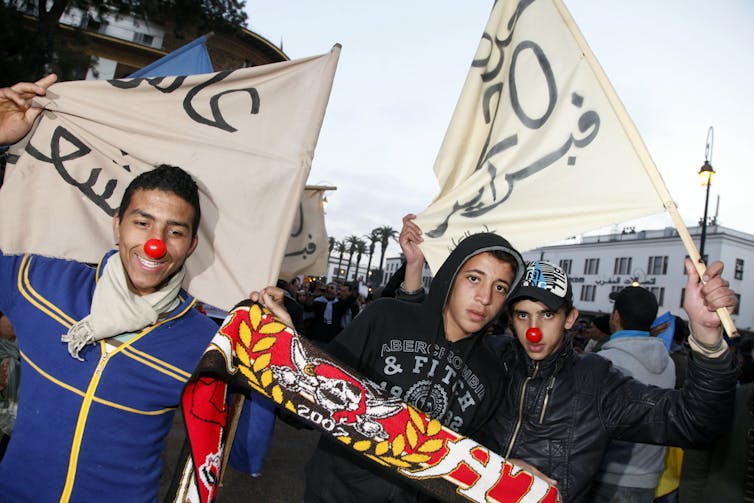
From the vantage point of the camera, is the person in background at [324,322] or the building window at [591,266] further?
the building window at [591,266]

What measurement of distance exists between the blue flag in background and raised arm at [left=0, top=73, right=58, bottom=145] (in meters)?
3.24

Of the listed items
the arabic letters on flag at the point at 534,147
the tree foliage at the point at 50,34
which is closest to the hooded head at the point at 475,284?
the arabic letters on flag at the point at 534,147

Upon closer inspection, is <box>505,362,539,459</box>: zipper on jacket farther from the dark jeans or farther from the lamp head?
the lamp head

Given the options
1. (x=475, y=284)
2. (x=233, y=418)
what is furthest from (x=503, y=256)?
(x=233, y=418)

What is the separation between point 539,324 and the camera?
2580 mm

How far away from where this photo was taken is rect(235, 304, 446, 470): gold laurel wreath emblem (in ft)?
6.09

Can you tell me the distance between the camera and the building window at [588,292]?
62559 mm

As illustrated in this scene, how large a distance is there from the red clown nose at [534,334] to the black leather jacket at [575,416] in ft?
0.46

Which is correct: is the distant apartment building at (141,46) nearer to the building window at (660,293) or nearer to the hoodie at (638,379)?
the hoodie at (638,379)

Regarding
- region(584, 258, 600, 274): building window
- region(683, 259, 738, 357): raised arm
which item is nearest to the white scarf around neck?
region(683, 259, 738, 357): raised arm

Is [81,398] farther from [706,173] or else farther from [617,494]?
[706,173]

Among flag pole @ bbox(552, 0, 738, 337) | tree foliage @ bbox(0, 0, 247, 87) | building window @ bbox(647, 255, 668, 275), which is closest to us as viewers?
flag pole @ bbox(552, 0, 738, 337)

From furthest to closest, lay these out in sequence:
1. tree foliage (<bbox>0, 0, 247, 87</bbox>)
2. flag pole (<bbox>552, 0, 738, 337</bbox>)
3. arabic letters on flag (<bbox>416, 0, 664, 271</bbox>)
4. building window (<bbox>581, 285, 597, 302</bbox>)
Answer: building window (<bbox>581, 285, 597, 302</bbox>) → tree foliage (<bbox>0, 0, 247, 87</bbox>) → arabic letters on flag (<bbox>416, 0, 664, 271</bbox>) → flag pole (<bbox>552, 0, 738, 337</bbox>)

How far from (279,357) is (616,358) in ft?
8.73
